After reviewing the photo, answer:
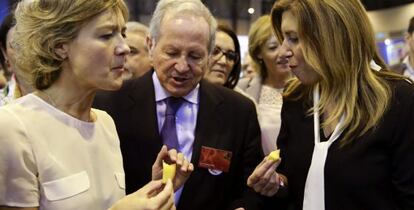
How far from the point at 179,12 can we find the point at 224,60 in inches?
41.7

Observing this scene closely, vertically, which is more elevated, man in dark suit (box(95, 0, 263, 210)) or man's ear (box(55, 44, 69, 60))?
man's ear (box(55, 44, 69, 60))

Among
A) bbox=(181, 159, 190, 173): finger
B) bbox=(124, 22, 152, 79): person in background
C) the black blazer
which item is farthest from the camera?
bbox=(124, 22, 152, 79): person in background

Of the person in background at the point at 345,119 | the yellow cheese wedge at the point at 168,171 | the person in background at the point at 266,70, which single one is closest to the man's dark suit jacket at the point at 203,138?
the person in background at the point at 345,119

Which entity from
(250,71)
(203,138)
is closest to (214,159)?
(203,138)

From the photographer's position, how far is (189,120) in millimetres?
2219

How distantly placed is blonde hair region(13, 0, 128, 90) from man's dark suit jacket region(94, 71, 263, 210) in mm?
672

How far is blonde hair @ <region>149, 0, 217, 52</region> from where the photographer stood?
2.19m

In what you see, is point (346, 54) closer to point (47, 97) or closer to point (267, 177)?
point (267, 177)

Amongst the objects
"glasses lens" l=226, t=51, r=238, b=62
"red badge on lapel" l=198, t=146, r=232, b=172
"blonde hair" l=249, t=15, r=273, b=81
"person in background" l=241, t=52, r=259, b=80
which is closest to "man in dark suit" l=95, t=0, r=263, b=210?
"red badge on lapel" l=198, t=146, r=232, b=172

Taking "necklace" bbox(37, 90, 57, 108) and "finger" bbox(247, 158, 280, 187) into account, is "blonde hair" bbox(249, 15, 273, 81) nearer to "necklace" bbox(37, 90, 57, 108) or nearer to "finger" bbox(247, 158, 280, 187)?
"finger" bbox(247, 158, 280, 187)

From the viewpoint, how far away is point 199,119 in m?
2.20

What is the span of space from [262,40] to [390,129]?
5.72 ft

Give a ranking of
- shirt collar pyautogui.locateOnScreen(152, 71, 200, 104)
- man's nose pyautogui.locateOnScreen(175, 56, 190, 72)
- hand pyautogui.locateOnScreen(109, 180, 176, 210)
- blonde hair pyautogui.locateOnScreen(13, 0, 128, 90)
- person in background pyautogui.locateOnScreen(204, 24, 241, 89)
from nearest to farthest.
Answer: hand pyautogui.locateOnScreen(109, 180, 176, 210) → blonde hair pyautogui.locateOnScreen(13, 0, 128, 90) → man's nose pyautogui.locateOnScreen(175, 56, 190, 72) → shirt collar pyautogui.locateOnScreen(152, 71, 200, 104) → person in background pyautogui.locateOnScreen(204, 24, 241, 89)

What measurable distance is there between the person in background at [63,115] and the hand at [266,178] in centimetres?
32
